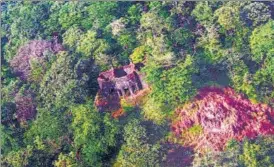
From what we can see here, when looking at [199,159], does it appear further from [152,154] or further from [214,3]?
[214,3]

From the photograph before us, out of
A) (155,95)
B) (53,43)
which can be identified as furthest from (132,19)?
(155,95)

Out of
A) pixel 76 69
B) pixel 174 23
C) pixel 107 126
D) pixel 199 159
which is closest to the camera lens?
pixel 199 159

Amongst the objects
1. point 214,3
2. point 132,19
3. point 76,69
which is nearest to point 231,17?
point 214,3

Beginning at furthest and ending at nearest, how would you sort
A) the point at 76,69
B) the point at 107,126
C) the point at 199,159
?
the point at 76,69, the point at 107,126, the point at 199,159

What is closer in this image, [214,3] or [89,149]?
[89,149]

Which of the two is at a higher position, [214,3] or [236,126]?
[214,3]

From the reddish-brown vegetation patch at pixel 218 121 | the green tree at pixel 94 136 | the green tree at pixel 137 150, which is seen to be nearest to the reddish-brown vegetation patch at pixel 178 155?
the reddish-brown vegetation patch at pixel 218 121
